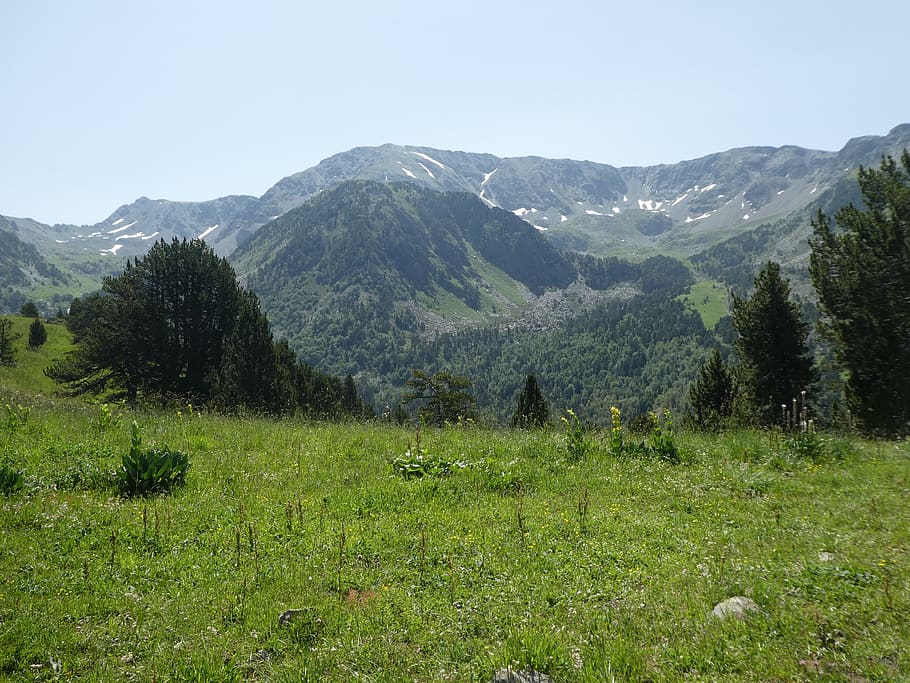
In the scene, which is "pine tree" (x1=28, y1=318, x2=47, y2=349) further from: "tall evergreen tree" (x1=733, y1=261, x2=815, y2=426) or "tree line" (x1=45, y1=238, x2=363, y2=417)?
"tall evergreen tree" (x1=733, y1=261, x2=815, y2=426)

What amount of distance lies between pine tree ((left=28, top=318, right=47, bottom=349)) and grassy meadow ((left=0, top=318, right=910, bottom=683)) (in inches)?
3344

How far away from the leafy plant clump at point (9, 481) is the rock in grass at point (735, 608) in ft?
36.0

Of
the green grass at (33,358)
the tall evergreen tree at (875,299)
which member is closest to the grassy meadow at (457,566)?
the tall evergreen tree at (875,299)

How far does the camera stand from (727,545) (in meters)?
7.24

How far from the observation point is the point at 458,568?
22.4ft

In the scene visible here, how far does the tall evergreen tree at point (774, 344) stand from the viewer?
3584 cm

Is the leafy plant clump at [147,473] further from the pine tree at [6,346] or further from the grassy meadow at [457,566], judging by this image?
the pine tree at [6,346]

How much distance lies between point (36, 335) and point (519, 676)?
324 feet

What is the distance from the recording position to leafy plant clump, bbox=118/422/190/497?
30.9ft

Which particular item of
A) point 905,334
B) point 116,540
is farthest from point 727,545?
point 905,334

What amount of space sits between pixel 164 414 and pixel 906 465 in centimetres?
1984

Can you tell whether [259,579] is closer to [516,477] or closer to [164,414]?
[516,477]

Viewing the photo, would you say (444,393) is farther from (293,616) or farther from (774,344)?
(293,616)

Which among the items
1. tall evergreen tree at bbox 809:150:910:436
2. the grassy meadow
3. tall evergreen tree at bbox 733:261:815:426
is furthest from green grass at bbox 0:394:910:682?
tall evergreen tree at bbox 733:261:815:426
